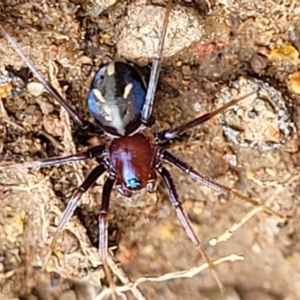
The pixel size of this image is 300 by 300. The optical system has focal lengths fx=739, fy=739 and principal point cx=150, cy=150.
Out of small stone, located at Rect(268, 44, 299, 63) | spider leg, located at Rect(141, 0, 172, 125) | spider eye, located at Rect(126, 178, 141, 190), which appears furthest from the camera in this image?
small stone, located at Rect(268, 44, 299, 63)

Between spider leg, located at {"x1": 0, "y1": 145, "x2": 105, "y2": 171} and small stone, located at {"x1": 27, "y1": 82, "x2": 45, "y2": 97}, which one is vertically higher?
small stone, located at {"x1": 27, "y1": 82, "x2": 45, "y2": 97}

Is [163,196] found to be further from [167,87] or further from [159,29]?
[159,29]

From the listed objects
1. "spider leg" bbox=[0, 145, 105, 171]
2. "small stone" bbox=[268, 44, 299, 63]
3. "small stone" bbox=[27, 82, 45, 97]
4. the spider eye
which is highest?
"small stone" bbox=[27, 82, 45, 97]

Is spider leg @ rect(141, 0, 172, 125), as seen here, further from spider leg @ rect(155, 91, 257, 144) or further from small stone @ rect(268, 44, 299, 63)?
small stone @ rect(268, 44, 299, 63)

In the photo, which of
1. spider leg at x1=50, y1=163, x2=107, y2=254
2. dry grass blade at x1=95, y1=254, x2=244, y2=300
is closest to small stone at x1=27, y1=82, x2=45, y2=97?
A: spider leg at x1=50, y1=163, x2=107, y2=254

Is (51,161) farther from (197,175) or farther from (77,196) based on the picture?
(197,175)

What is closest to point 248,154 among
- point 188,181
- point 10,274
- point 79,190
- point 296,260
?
point 188,181

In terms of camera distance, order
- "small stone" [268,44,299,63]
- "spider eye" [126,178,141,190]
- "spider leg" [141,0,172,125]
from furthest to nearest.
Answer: "small stone" [268,44,299,63], "spider eye" [126,178,141,190], "spider leg" [141,0,172,125]

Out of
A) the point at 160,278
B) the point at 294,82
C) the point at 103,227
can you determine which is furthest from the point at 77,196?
the point at 294,82
